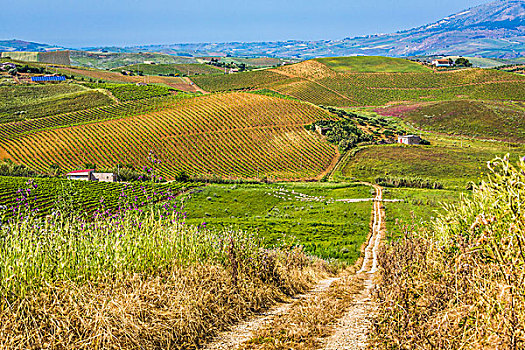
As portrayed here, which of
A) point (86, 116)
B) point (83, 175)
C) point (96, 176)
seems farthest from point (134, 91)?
point (96, 176)

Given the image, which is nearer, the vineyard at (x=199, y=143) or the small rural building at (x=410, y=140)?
the vineyard at (x=199, y=143)

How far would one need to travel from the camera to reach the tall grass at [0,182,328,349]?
21.0 feet

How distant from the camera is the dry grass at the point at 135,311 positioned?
624 cm

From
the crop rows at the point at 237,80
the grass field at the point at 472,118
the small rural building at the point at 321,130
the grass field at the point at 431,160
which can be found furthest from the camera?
the crop rows at the point at 237,80

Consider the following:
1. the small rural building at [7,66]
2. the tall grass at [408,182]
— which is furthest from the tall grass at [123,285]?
the small rural building at [7,66]

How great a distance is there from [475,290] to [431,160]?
83125 mm

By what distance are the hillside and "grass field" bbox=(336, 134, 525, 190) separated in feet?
194

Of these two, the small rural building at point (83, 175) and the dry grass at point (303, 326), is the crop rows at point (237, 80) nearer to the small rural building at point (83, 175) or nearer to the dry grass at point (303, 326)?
the small rural building at point (83, 175)

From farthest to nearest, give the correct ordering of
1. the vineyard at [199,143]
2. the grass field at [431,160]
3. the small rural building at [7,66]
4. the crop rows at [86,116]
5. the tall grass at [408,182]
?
the small rural building at [7,66] < the crop rows at [86,116] < the vineyard at [199,143] < the grass field at [431,160] < the tall grass at [408,182]

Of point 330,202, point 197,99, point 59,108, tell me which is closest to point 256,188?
point 330,202

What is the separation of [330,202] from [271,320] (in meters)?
50.4

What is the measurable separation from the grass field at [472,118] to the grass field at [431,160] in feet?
36.9

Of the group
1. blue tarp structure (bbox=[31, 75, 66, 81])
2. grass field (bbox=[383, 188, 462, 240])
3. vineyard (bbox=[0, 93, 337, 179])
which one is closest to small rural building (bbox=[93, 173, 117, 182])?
vineyard (bbox=[0, 93, 337, 179])

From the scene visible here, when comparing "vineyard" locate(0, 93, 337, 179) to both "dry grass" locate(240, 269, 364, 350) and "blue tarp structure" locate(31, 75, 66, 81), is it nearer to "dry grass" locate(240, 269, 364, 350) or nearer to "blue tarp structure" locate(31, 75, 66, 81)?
"blue tarp structure" locate(31, 75, 66, 81)
